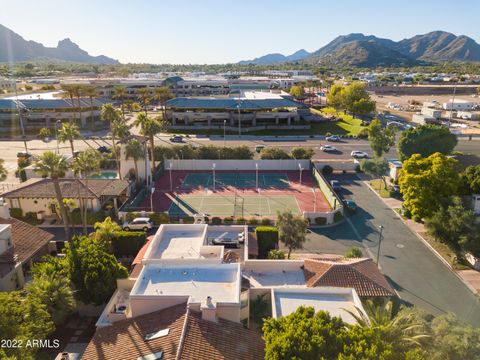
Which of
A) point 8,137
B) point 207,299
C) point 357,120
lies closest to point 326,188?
point 207,299

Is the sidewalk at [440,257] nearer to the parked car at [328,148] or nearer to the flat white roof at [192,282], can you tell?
the flat white roof at [192,282]

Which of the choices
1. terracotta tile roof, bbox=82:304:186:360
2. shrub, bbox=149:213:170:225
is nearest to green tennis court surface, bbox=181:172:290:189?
shrub, bbox=149:213:170:225

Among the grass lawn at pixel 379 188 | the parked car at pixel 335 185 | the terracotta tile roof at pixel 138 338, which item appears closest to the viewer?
the terracotta tile roof at pixel 138 338

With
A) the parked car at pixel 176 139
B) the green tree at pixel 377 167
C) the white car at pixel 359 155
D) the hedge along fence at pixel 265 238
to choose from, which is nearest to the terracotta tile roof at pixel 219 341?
the hedge along fence at pixel 265 238

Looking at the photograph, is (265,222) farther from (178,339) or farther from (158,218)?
(178,339)

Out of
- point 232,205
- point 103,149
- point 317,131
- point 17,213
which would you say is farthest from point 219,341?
point 317,131

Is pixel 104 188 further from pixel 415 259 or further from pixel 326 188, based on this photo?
pixel 415 259

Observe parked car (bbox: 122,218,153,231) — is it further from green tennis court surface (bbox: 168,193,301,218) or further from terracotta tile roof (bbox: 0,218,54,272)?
terracotta tile roof (bbox: 0,218,54,272)
